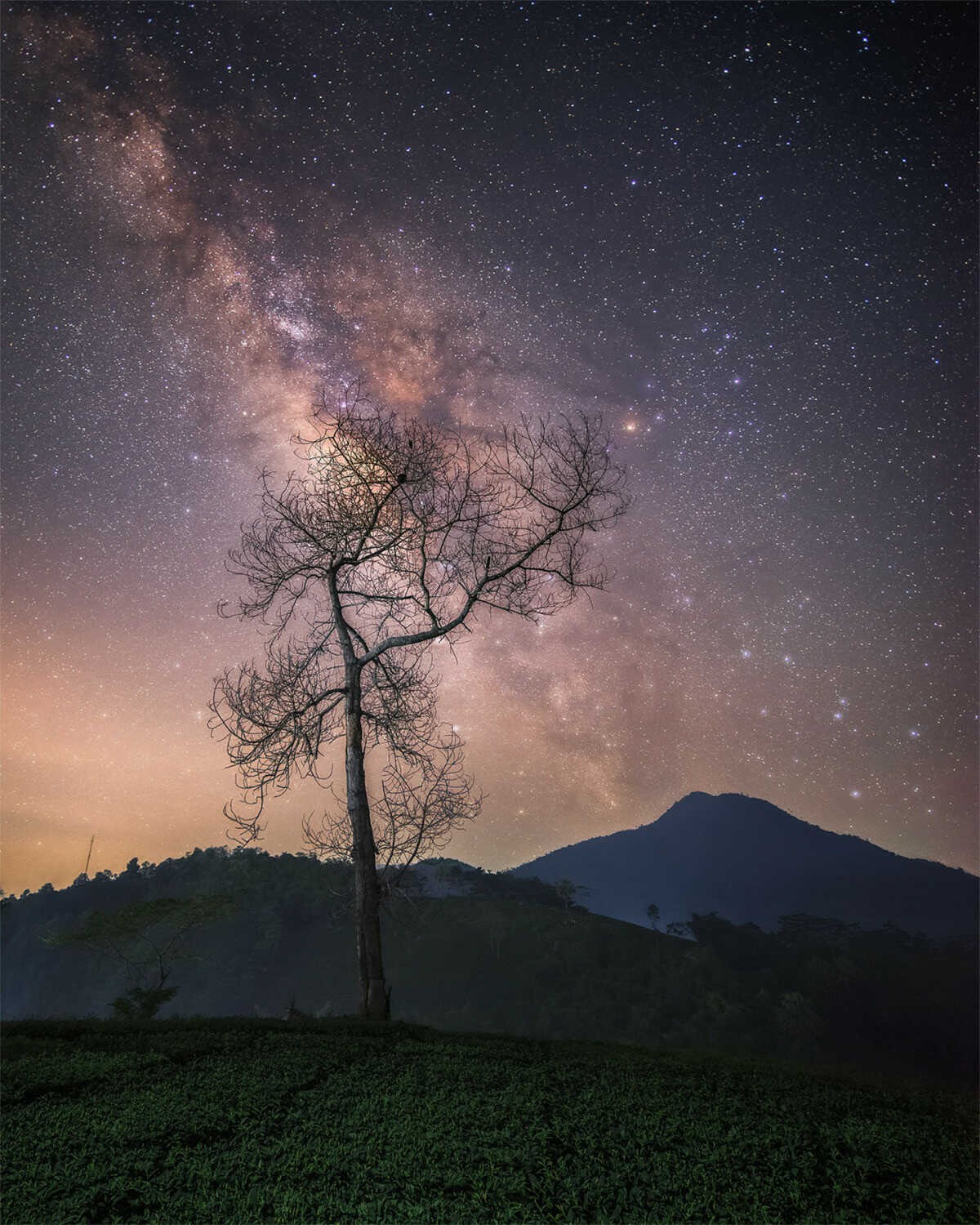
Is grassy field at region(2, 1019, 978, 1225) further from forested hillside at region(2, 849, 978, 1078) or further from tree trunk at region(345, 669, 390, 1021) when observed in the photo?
forested hillside at region(2, 849, 978, 1078)

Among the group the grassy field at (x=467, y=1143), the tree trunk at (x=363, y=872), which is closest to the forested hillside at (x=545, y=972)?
the tree trunk at (x=363, y=872)

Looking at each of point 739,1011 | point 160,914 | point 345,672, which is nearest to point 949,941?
point 739,1011

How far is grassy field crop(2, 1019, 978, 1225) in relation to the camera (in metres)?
3.49

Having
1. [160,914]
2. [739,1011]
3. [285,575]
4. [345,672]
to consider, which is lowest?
[739,1011]

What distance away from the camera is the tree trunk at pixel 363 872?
10.7 metres

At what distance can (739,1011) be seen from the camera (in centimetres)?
8225

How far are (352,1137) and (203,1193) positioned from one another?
0.96m

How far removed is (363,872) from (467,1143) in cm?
781

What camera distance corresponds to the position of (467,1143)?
406 cm

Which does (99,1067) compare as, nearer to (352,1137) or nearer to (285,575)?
(352,1137)

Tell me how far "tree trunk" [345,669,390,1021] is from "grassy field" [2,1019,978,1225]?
5.13m

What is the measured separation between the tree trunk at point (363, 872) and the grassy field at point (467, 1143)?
513 cm

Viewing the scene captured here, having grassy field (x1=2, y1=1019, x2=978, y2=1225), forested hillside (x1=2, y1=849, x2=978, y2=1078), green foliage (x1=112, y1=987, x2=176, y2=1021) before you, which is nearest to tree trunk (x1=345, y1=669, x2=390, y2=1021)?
grassy field (x1=2, y1=1019, x2=978, y2=1225)

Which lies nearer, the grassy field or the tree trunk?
the grassy field
